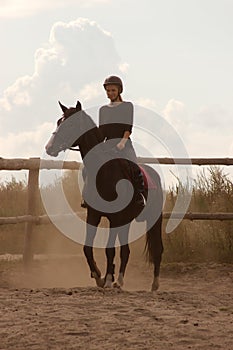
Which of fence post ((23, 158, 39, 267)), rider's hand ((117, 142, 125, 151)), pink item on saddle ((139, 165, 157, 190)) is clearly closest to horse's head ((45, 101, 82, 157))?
rider's hand ((117, 142, 125, 151))

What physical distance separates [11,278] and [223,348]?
515 centimetres

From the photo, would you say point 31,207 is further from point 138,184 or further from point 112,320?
point 112,320

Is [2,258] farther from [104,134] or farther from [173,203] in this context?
[104,134]

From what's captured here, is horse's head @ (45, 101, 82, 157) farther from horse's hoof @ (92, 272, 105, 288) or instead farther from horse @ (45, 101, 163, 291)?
horse's hoof @ (92, 272, 105, 288)

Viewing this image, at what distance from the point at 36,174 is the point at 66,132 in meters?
2.70

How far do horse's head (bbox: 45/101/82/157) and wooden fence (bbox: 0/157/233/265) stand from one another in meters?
2.29

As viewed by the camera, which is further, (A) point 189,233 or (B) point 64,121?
(A) point 189,233

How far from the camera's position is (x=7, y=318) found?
5.55 metres

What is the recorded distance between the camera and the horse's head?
7.48 meters

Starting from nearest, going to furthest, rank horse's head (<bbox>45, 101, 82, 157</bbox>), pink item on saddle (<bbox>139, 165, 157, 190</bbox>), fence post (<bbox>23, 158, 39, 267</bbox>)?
horse's head (<bbox>45, 101, 82, 157</bbox>) < pink item on saddle (<bbox>139, 165, 157, 190</bbox>) < fence post (<bbox>23, 158, 39, 267</bbox>)

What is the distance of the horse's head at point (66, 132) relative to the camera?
748cm

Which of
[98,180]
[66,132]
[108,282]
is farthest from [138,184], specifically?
[108,282]

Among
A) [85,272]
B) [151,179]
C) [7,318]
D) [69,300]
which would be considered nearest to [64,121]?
[151,179]

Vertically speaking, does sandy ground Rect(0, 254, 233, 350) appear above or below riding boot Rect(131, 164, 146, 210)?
below
